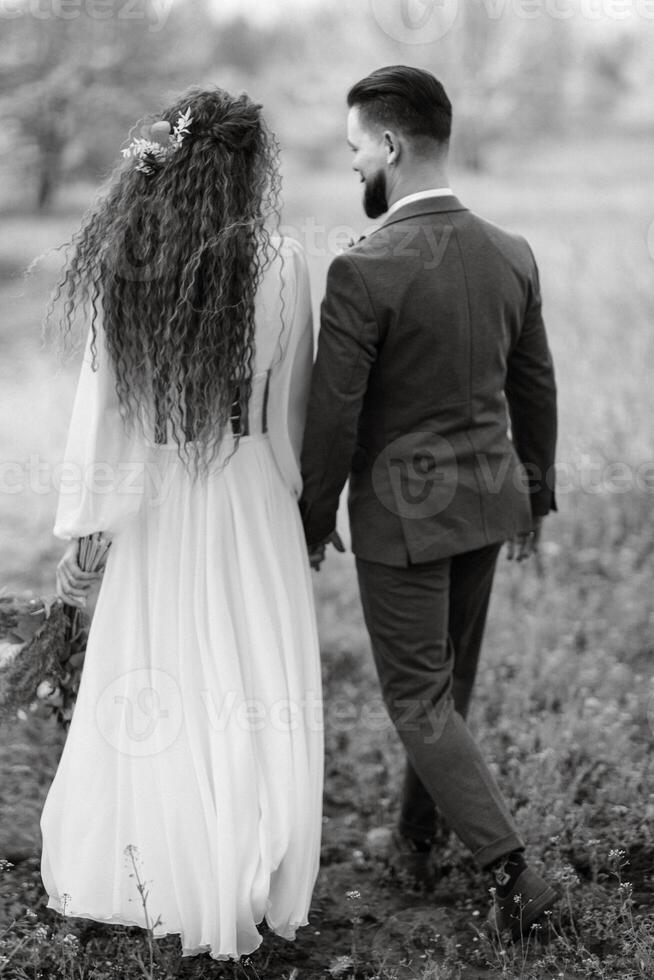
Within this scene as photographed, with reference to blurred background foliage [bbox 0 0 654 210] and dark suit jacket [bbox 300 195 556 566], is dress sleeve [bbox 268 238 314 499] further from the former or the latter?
blurred background foliage [bbox 0 0 654 210]

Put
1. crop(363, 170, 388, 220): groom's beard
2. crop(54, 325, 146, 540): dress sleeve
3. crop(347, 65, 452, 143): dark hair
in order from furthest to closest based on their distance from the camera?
crop(363, 170, 388, 220): groom's beard → crop(347, 65, 452, 143): dark hair → crop(54, 325, 146, 540): dress sleeve

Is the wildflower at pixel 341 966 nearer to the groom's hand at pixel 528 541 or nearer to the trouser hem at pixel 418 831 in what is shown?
the trouser hem at pixel 418 831

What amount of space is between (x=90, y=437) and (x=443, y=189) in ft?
3.69

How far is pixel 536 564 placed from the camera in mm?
4973

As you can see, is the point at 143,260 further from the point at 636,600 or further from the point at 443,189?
the point at 636,600

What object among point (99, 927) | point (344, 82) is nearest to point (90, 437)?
point (99, 927)

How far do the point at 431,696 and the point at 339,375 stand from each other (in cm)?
92

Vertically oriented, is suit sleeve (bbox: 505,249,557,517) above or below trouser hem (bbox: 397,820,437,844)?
above

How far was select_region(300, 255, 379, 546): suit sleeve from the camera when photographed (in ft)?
8.41

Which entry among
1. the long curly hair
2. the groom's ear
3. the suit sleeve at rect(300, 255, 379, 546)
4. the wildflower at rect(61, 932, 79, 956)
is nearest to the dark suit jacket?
the suit sleeve at rect(300, 255, 379, 546)

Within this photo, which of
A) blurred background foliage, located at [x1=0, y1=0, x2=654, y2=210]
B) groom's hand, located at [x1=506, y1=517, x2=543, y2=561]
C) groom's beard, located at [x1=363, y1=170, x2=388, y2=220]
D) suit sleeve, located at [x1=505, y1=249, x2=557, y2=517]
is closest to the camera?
groom's beard, located at [x1=363, y1=170, x2=388, y2=220]

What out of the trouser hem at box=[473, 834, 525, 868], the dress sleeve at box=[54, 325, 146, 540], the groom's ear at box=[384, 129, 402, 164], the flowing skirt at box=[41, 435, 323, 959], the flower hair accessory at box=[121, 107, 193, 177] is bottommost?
the trouser hem at box=[473, 834, 525, 868]

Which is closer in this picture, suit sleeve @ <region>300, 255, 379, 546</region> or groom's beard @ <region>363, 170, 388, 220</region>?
suit sleeve @ <region>300, 255, 379, 546</region>

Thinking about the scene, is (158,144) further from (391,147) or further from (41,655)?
(41,655)
